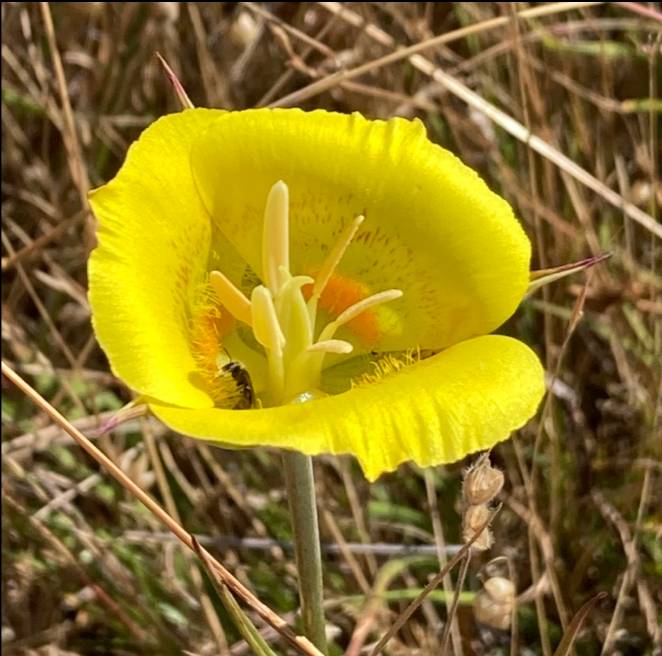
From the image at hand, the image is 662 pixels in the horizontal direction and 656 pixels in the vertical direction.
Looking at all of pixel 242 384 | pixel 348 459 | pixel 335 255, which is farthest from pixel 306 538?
pixel 348 459

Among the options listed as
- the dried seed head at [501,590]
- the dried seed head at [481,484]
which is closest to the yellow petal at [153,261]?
the dried seed head at [481,484]

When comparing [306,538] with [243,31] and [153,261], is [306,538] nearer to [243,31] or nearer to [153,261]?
[153,261]

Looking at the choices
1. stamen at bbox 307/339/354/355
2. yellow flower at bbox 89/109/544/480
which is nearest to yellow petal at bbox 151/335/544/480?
yellow flower at bbox 89/109/544/480

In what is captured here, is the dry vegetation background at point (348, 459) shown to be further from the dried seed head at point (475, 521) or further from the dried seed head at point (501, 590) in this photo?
the dried seed head at point (475, 521)

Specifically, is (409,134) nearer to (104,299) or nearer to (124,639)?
(104,299)

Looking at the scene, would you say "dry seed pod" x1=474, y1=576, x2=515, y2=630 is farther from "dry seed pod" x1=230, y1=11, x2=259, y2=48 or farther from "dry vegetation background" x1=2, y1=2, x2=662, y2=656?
"dry seed pod" x1=230, y1=11, x2=259, y2=48
